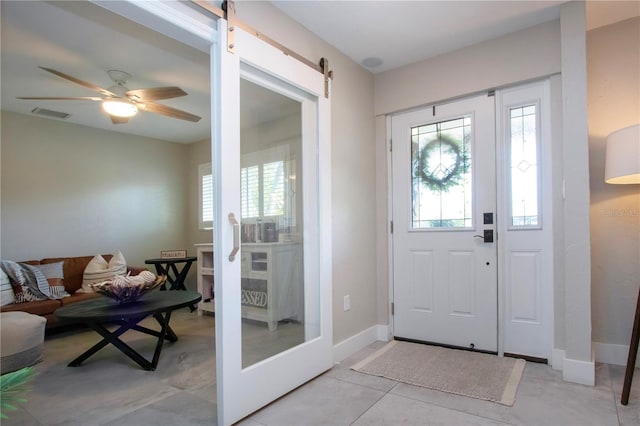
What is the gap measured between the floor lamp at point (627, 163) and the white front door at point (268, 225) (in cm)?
184

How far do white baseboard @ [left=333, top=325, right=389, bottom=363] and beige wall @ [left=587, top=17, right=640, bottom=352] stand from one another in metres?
1.68

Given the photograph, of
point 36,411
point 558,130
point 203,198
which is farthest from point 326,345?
point 203,198

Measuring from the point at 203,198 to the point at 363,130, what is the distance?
3.47m

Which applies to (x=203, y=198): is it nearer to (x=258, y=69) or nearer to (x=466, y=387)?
(x=258, y=69)


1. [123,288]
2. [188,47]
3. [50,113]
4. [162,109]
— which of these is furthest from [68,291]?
[188,47]

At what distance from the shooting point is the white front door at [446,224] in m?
2.96

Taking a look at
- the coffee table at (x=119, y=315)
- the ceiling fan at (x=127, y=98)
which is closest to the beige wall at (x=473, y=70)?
the ceiling fan at (x=127, y=98)

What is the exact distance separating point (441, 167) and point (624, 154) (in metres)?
1.27

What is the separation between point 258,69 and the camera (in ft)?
7.15

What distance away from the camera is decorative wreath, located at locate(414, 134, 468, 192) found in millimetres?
3104

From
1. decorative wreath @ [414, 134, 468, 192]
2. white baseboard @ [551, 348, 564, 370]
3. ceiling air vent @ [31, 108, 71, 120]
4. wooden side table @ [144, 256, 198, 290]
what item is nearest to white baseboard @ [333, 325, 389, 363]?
white baseboard @ [551, 348, 564, 370]

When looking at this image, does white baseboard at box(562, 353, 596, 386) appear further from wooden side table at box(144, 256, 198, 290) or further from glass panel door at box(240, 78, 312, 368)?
wooden side table at box(144, 256, 198, 290)

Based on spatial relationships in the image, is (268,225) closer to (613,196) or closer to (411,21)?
(411,21)

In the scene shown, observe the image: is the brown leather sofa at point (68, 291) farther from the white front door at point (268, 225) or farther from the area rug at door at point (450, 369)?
the area rug at door at point (450, 369)
